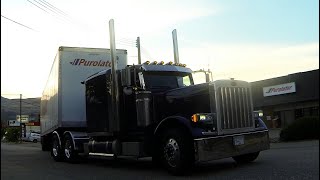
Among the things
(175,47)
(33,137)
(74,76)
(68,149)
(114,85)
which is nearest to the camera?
(114,85)

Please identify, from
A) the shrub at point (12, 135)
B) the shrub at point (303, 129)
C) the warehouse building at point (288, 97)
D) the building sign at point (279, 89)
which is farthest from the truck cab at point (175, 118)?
the shrub at point (12, 135)

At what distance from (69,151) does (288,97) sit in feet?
111

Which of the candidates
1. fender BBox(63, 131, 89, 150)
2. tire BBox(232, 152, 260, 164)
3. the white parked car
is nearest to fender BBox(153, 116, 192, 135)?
tire BBox(232, 152, 260, 164)

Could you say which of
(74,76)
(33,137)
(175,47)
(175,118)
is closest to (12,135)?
(33,137)

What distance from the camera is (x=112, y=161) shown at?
14.8m

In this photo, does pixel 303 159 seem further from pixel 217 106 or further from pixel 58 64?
pixel 58 64

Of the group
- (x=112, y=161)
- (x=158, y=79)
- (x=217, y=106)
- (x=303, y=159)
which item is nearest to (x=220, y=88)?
(x=217, y=106)

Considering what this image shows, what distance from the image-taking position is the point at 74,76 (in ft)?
50.2

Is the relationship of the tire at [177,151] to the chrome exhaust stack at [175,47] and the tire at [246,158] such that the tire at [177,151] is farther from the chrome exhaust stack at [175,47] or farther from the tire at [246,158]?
the chrome exhaust stack at [175,47]

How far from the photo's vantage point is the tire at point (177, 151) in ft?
30.7

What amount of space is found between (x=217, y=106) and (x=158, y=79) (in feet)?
7.25

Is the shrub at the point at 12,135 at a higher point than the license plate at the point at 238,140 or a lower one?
higher

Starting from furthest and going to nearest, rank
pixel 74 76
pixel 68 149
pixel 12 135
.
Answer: pixel 12 135
pixel 74 76
pixel 68 149

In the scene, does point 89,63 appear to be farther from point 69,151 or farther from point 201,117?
point 201,117
